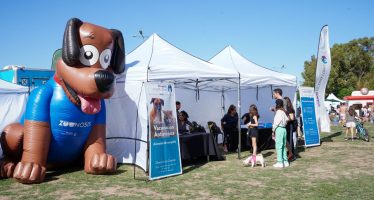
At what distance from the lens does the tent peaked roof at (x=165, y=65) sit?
23.8 feet

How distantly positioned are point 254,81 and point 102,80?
472 cm

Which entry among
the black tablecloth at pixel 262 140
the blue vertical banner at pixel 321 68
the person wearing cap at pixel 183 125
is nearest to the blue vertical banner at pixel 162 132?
the person wearing cap at pixel 183 125

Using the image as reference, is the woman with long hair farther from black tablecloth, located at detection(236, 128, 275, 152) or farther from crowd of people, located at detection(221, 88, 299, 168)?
black tablecloth, located at detection(236, 128, 275, 152)

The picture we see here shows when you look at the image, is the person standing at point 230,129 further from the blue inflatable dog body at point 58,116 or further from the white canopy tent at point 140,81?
the blue inflatable dog body at point 58,116

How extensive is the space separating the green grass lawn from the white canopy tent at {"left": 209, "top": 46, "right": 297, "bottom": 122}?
2492 mm

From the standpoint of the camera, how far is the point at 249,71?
10.2 m

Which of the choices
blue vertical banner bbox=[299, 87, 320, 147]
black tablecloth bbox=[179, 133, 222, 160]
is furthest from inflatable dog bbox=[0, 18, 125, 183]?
blue vertical banner bbox=[299, 87, 320, 147]

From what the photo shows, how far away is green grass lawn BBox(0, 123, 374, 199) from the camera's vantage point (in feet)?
17.9

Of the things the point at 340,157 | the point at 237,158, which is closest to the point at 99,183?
the point at 237,158

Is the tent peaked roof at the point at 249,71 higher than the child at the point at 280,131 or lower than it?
higher

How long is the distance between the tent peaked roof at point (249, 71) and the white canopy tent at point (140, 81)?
127 cm

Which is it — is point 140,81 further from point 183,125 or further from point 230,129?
point 230,129

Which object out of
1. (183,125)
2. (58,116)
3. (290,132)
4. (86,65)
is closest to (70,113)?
(58,116)

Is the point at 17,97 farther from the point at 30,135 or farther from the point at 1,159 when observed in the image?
the point at 30,135
